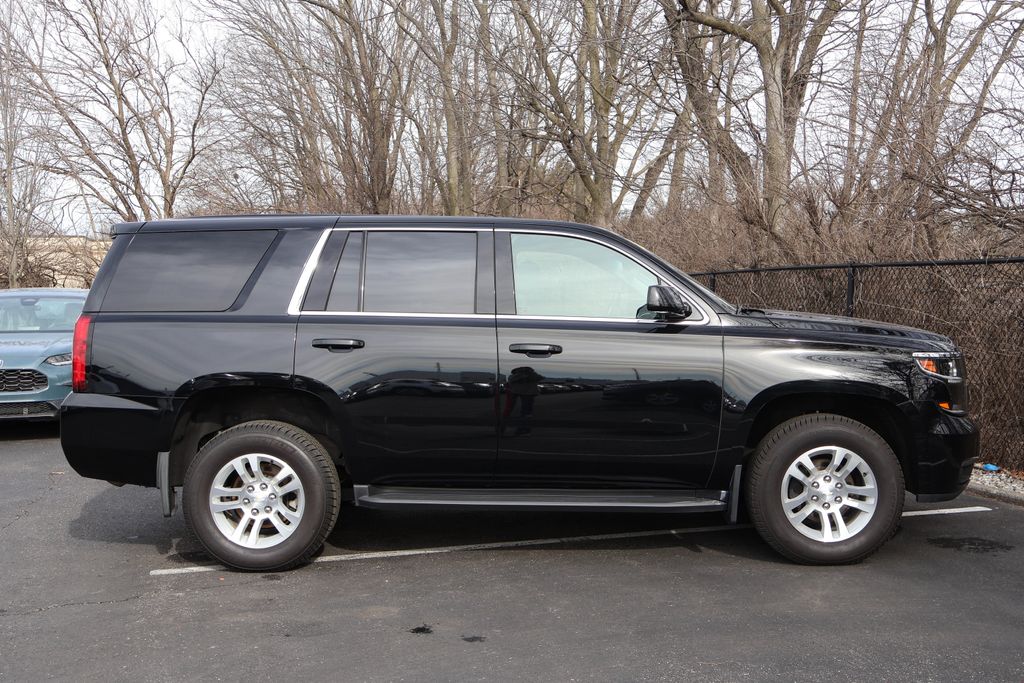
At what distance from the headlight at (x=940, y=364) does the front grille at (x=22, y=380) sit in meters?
8.18

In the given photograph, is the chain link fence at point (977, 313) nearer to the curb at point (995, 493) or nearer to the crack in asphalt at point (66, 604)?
the curb at point (995, 493)

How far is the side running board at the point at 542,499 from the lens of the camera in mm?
4887

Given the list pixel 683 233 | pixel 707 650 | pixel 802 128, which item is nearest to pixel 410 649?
pixel 707 650

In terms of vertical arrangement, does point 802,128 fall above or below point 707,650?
above

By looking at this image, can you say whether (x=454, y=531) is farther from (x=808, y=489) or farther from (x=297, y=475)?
(x=808, y=489)

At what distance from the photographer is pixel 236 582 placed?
480 centimetres

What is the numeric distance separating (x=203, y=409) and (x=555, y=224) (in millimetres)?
2362

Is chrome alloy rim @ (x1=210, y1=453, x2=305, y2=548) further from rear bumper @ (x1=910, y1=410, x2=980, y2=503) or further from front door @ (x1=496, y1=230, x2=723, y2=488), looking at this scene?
rear bumper @ (x1=910, y1=410, x2=980, y2=503)

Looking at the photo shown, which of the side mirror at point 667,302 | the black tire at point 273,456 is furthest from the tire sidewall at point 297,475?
the side mirror at point 667,302

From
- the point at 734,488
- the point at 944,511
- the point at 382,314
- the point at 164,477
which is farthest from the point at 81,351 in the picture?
the point at 944,511

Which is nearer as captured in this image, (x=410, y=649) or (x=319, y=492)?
(x=410, y=649)

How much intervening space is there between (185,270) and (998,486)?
6.10 meters

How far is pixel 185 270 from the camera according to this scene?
16.7 ft

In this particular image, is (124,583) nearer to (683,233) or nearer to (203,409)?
(203,409)
